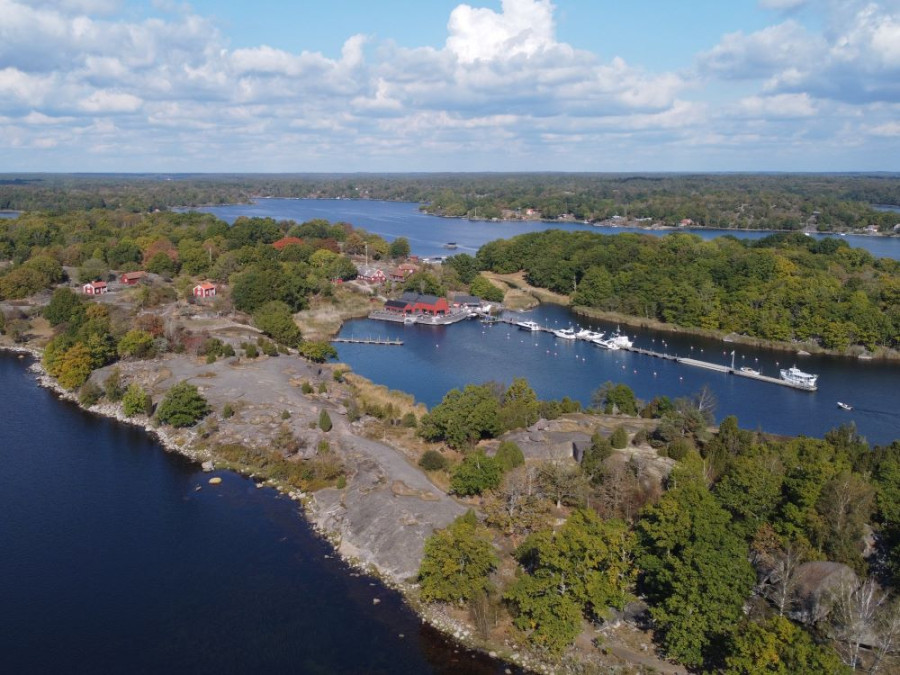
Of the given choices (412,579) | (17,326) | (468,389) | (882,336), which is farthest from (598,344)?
(17,326)

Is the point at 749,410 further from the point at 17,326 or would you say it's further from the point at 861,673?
the point at 17,326

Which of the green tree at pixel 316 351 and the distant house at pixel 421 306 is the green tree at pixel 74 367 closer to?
the green tree at pixel 316 351

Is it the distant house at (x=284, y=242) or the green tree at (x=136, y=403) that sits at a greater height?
the distant house at (x=284, y=242)

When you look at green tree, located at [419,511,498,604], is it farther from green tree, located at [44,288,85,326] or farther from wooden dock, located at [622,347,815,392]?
green tree, located at [44,288,85,326]

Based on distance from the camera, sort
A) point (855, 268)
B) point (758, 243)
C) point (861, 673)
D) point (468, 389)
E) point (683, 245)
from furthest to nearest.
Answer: point (758, 243) → point (683, 245) → point (855, 268) → point (468, 389) → point (861, 673)

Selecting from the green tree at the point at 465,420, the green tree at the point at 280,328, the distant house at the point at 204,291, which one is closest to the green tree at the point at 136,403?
the green tree at the point at 280,328

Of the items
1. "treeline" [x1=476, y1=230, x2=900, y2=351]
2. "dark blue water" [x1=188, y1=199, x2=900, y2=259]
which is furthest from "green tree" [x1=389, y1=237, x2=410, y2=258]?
"dark blue water" [x1=188, y1=199, x2=900, y2=259]

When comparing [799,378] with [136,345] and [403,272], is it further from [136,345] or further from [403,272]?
[136,345]
